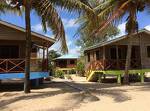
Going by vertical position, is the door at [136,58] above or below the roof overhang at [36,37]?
below

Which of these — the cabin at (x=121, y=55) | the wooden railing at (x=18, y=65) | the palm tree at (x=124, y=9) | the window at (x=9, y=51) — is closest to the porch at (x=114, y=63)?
the cabin at (x=121, y=55)

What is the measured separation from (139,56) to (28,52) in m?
14.5

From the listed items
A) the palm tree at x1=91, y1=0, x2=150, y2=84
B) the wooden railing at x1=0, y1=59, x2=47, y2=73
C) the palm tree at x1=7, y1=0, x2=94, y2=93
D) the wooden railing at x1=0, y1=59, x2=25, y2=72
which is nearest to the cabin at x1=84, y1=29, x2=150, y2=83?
the palm tree at x1=91, y1=0, x2=150, y2=84

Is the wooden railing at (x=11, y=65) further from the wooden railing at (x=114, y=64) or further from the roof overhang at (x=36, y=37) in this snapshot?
the wooden railing at (x=114, y=64)

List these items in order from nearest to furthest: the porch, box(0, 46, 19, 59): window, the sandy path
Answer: the sandy path
box(0, 46, 19, 59): window
the porch

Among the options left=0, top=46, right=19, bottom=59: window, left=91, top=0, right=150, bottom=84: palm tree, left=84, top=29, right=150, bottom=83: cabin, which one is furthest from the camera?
left=84, top=29, right=150, bottom=83: cabin

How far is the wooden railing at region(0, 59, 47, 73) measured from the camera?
24.3m

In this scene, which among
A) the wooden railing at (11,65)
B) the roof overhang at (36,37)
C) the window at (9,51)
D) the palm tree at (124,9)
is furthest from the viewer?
Answer: the window at (9,51)

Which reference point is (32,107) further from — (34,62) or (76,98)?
(34,62)

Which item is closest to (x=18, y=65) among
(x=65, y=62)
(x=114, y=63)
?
(x=114, y=63)

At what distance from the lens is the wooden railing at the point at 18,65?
2428cm

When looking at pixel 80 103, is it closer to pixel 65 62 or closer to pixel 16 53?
pixel 16 53

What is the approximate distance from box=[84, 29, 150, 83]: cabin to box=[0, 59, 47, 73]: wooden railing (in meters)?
6.46

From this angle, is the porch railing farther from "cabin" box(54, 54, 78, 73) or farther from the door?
"cabin" box(54, 54, 78, 73)
